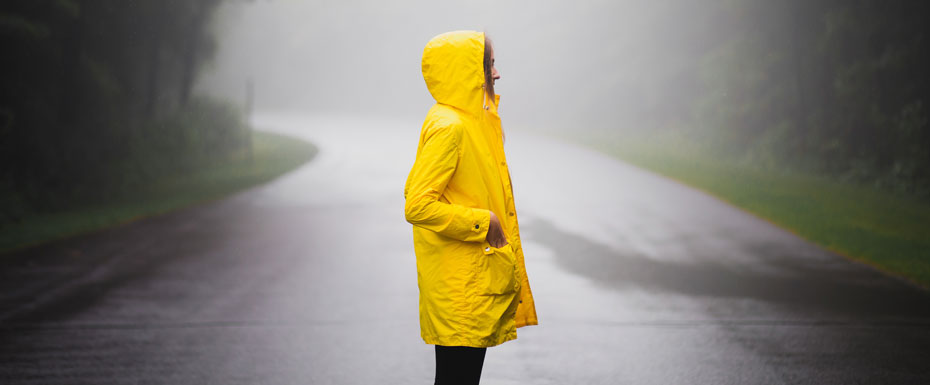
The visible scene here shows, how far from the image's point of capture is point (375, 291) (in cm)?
804

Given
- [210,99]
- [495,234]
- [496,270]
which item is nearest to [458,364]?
[496,270]

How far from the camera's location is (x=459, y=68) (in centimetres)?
323

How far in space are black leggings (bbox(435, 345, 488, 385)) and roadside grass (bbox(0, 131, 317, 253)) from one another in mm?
8979

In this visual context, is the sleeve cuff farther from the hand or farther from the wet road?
the wet road

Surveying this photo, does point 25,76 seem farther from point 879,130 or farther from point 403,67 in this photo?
point 403,67

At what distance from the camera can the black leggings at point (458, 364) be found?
130 inches

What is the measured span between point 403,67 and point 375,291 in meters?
72.0

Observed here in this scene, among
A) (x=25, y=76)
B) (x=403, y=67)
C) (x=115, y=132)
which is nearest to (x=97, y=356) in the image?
(x=25, y=76)

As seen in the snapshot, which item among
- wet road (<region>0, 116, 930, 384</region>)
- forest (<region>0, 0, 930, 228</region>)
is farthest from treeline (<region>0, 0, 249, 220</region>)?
wet road (<region>0, 116, 930, 384</region>)

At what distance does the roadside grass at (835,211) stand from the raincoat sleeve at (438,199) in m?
6.87

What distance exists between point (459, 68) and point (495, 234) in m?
0.64

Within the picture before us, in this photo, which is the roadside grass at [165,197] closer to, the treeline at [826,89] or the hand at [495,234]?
the hand at [495,234]

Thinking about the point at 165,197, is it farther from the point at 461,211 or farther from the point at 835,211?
the point at 461,211

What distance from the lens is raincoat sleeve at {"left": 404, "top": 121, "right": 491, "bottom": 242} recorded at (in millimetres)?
3094
